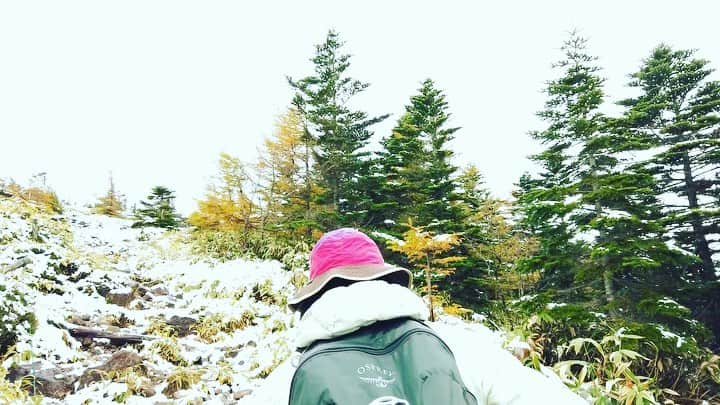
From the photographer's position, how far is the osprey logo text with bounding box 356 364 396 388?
1049 millimetres

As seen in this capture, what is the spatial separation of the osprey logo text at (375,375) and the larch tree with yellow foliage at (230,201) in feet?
39.0

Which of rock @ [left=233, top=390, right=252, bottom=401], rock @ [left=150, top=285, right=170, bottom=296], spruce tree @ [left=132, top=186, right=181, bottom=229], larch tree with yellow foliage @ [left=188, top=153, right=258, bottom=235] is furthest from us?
spruce tree @ [left=132, top=186, right=181, bottom=229]

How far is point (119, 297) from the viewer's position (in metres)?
7.38

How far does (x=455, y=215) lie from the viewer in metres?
12.4

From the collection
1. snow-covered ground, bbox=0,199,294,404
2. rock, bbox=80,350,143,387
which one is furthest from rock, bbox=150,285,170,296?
rock, bbox=80,350,143,387

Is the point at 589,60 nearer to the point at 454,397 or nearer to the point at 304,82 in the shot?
the point at 304,82

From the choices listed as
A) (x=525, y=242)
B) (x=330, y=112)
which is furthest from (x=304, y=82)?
(x=525, y=242)

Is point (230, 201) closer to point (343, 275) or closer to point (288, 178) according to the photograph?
point (288, 178)

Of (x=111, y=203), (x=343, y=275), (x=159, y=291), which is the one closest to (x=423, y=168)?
(x=159, y=291)

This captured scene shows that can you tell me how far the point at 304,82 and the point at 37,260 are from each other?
1013 centimetres

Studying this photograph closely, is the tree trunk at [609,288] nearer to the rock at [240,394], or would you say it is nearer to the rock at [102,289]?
the rock at [240,394]

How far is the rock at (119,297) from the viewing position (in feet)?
24.1

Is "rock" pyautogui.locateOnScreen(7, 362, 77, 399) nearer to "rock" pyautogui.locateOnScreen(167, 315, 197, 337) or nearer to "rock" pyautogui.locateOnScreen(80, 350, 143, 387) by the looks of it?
"rock" pyautogui.locateOnScreen(80, 350, 143, 387)

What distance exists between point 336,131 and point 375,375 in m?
13.0
